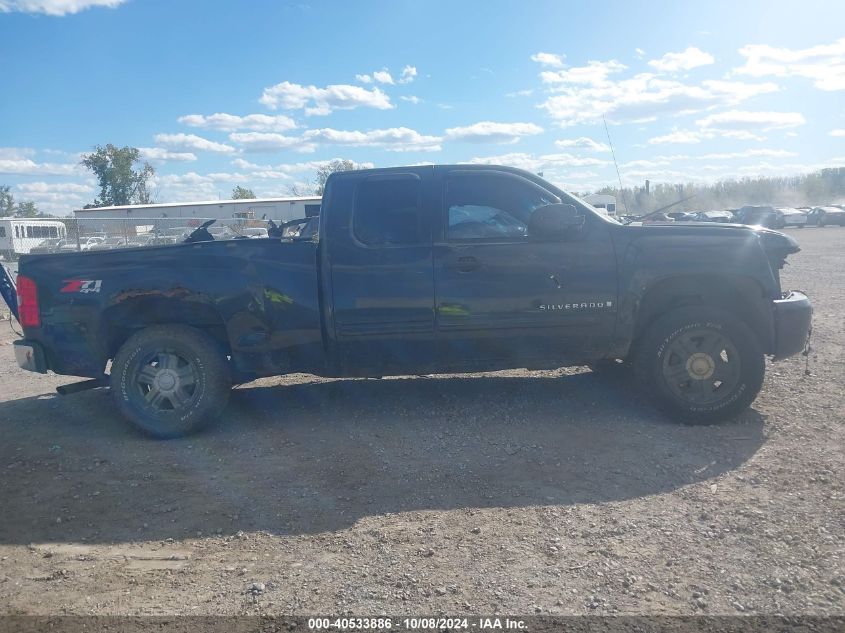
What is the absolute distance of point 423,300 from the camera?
18.9ft

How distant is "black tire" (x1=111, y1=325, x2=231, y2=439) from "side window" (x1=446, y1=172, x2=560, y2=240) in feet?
7.38

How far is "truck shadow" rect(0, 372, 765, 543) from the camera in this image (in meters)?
4.49

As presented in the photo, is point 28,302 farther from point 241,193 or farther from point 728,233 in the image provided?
point 241,193

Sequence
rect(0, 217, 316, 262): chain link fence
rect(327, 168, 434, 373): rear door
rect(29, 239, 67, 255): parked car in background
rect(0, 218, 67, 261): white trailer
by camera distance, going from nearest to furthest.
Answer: rect(327, 168, 434, 373): rear door
rect(0, 217, 316, 262): chain link fence
rect(29, 239, 67, 255): parked car in background
rect(0, 218, 67, 261): white trailer

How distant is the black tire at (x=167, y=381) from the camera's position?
5.84 meters

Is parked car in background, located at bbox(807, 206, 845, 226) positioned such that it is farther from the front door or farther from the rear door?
the rear door

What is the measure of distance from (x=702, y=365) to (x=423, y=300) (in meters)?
2.28

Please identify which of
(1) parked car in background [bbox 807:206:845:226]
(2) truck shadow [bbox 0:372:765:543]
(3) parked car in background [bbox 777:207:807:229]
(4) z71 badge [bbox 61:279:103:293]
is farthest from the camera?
(1) parked car in background [bbox 807:206:845:226]

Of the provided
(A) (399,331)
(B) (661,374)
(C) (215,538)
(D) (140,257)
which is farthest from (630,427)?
(D) (140,257)

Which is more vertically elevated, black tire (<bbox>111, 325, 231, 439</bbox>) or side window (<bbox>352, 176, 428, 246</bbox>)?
side window (<bbox>352, 176, 428, 246</bbox>)

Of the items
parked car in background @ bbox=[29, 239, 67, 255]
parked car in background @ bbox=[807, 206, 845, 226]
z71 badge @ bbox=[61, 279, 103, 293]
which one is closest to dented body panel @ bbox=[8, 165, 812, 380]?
z71 badge @ bbox=[61, 279, 103, 293]

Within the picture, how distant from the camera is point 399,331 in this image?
19.0ft

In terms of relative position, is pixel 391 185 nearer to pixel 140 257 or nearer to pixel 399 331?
pixel 399 331

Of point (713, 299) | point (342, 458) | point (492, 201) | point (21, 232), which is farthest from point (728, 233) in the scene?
point (21, 232)
